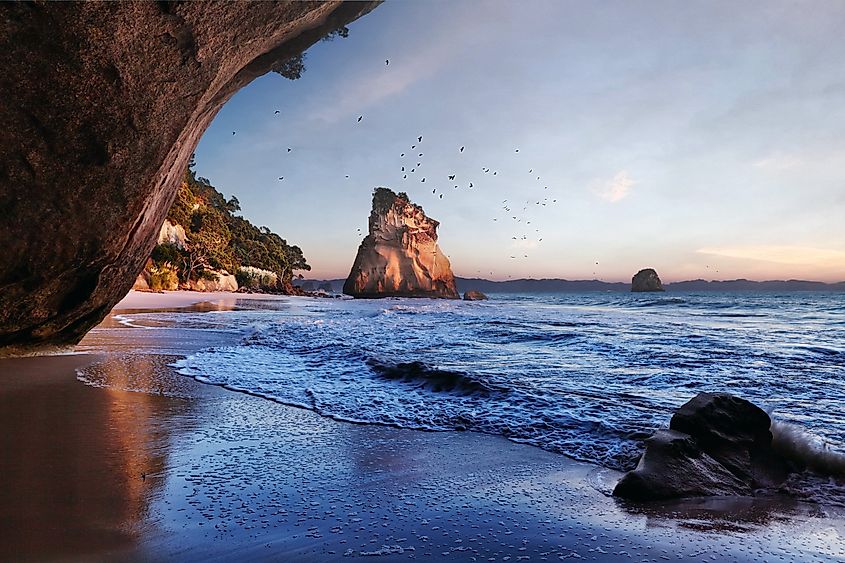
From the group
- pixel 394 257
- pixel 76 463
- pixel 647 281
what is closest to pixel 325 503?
pixel 76 463

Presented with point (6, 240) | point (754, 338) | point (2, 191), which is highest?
point (2, 191)

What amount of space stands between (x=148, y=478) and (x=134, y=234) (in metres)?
3.42

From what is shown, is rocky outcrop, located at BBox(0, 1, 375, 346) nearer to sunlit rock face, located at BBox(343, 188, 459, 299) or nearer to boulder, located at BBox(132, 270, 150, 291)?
boulder, located at BBox(132, 270, 150, 291)

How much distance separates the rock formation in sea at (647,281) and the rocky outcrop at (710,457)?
10353cm

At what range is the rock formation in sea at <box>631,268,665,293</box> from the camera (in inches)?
3834

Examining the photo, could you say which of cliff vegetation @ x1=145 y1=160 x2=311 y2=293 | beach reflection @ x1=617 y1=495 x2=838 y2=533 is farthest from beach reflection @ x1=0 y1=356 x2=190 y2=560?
cliff vegetation @ x1=145 y1=160 x2=311 y2=293

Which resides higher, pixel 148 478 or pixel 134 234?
pixel 134 234

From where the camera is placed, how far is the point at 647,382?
6508 millimetres

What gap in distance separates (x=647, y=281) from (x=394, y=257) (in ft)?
186

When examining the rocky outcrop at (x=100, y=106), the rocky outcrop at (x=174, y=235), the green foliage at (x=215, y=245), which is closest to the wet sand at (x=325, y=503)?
the rocky outcrop at (x=100, y=106)

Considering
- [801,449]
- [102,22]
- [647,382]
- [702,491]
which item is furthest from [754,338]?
[102,22]

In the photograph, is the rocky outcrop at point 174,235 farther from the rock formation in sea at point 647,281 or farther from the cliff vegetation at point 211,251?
the rock formation in sea at point 647,281

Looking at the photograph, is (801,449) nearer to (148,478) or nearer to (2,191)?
(148,478)

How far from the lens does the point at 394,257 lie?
238ft
